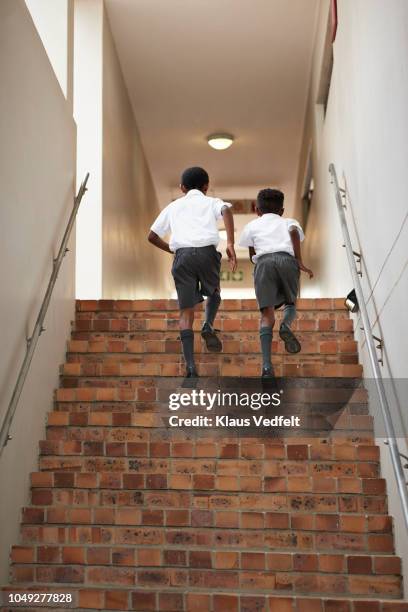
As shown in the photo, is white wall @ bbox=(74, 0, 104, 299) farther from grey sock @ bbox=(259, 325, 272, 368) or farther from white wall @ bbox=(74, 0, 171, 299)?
grey sock @ bbox=(259, 325, 272, 368)

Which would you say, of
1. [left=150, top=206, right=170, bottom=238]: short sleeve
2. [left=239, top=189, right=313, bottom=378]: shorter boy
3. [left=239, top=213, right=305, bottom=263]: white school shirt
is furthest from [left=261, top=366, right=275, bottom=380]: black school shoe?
[left=150, top=206, right=170, bottom=238]: short sleeve

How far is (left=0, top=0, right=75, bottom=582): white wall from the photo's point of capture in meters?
3.39

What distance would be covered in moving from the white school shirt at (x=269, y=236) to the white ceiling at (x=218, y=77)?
337 cm

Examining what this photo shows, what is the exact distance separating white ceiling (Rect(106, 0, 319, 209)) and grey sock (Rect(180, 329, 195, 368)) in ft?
13.1

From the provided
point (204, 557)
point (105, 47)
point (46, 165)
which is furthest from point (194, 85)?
point (204, 557)

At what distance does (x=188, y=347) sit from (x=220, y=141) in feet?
20.1

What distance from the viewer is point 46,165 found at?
4.36 metres

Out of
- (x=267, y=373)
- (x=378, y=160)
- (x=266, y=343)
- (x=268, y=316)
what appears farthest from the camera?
(x=268, y=316)

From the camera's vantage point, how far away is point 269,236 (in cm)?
438

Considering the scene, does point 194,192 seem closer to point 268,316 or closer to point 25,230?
point 268,316

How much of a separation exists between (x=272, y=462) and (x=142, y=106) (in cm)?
634

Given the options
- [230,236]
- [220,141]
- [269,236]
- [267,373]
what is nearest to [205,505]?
[267,373]

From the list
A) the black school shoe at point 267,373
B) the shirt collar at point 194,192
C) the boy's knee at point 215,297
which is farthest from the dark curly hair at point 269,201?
the black school shoe at point 267,373

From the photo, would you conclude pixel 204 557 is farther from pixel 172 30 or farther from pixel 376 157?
pixel 172 30
